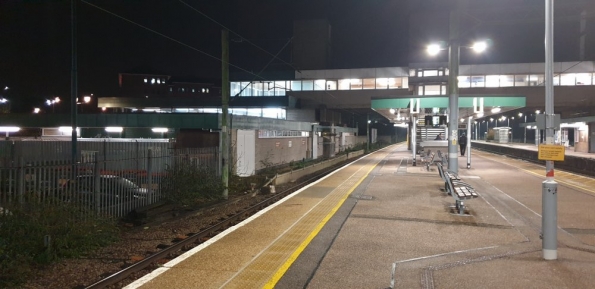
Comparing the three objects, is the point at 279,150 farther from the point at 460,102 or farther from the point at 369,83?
the point at 369,83

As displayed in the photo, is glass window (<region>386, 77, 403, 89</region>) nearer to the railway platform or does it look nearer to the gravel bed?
the railway platform

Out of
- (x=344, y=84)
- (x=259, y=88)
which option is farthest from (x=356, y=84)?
(x=259, y=88)

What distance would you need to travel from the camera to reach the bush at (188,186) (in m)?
13.3

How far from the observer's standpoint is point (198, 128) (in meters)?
20.2

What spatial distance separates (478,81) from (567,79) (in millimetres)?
10176

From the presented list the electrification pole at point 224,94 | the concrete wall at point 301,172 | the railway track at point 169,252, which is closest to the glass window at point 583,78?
the concrete wall at point 301,172

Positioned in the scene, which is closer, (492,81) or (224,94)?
(224,94)

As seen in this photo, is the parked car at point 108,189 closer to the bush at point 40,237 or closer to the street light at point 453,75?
the bush at point 40,237

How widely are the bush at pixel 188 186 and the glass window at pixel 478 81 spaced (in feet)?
170

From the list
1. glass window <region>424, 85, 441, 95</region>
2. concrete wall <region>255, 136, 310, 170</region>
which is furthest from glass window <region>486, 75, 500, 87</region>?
concrete wall <region>255, 136, 310, 170</region>

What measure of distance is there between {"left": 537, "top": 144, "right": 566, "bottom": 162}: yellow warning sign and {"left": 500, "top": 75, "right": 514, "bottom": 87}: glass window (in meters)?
55.5

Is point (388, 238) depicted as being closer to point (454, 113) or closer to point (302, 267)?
point (302, 267)

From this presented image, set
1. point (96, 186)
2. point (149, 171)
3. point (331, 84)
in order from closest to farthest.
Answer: point (96, 186) < point (149, 171) < point (331, 84)

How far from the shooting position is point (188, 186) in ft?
44.6
